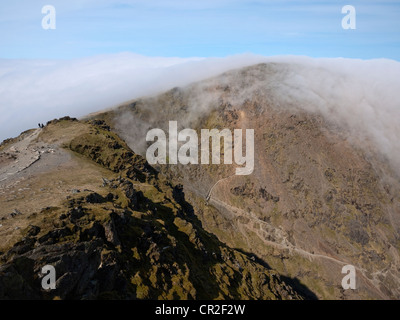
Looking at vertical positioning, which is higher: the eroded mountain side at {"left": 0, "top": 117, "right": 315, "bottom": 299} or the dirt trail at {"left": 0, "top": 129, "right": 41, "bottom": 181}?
the dirt trail at {"left": 0, "top": 129, "right": 41, "bottom": 181}

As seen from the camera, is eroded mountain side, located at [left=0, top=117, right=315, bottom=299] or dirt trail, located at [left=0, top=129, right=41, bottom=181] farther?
dirt trail, located at [left=0, top=129, right=41, bottom=181]

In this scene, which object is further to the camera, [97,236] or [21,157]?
[21,157]

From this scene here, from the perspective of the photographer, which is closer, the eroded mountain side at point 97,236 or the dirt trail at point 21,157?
the eroded mountain side at point 97,236

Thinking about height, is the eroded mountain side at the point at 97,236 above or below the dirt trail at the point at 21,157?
below

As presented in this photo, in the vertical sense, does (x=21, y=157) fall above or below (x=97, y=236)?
above
